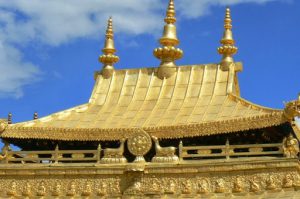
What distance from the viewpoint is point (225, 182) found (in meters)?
21.4

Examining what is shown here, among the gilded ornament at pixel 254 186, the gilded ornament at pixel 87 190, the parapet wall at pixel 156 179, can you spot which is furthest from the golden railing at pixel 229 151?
the gilded ornament at pixel 87 190

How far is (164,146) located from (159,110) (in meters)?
1.50

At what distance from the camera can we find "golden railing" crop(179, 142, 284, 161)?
2121 centimetres

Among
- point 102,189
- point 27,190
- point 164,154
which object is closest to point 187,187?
point 164,154

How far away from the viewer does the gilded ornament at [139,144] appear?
871 inches

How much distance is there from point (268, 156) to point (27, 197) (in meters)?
7.47

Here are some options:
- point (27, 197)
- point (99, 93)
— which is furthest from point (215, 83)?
point (27, 197)

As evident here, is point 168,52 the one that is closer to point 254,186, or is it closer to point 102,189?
point 102,189

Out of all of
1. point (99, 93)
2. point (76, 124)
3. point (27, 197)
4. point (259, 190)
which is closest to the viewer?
point (259, 190)

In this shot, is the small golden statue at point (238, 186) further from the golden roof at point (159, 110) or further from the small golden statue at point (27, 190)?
the small golden statue at point (27, 190)

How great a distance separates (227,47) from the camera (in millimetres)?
26359

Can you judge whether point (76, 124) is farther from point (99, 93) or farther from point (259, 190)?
point (259, 190)

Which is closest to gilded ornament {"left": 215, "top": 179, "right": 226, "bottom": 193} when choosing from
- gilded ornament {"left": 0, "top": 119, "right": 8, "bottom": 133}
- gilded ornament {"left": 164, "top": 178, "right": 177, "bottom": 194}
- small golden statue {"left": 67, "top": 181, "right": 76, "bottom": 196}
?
gilded ornament {"left": 164, "top": 178, "right": 177, "bottom": 194}

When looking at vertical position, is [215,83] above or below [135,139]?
above
